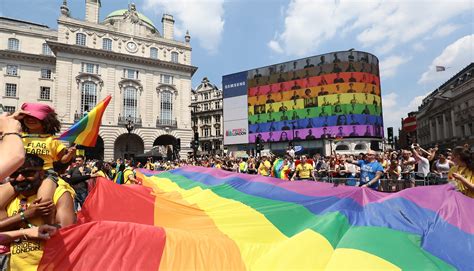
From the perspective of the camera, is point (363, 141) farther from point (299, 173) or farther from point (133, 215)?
point (133, 215)

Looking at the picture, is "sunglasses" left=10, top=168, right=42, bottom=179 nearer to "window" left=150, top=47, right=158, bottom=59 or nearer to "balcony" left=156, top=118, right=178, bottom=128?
"balcony" left=156, top=118, right=178, bottom=128

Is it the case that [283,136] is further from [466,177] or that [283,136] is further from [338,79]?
[466,177]

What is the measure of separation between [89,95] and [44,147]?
43019 millimetres

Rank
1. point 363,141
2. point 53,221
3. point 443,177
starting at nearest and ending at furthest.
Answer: point 53,221 < point 443,177 < point 363,141

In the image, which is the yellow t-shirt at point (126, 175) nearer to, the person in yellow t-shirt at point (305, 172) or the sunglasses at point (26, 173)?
the person in yellow t-shirt at point (305, 172)

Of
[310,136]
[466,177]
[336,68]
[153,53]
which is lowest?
[466,177]

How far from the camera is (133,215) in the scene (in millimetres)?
5090

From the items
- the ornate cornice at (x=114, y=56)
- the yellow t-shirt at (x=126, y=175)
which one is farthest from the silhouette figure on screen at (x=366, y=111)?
the yellow t-shirt at (x=126, y=175)

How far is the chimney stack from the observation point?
48.2 m

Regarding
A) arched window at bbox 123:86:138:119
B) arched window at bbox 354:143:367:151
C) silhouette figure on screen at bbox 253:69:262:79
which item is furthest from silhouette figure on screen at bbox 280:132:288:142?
arched window at bbox 123:86:138:119

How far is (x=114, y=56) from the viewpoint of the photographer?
4222 centimetres

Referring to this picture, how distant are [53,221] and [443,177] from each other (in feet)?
33.9

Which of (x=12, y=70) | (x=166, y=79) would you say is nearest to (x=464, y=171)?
(x=166, y=79)

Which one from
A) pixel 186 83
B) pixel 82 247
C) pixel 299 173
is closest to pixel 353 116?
pixel 186 83
